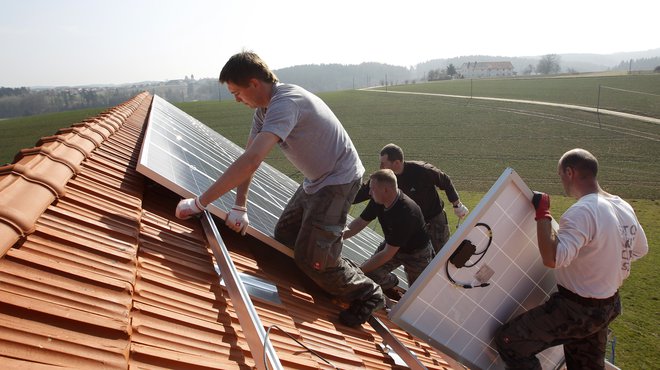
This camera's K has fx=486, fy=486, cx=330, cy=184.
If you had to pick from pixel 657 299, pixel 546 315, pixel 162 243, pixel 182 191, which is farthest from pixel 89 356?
pixel 657 299

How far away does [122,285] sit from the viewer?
2.32 metres

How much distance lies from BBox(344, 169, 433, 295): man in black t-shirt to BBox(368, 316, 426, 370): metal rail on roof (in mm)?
1036

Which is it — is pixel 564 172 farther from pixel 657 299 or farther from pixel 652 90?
pixel 652 90

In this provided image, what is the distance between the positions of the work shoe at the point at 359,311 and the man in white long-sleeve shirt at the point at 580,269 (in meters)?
1.15

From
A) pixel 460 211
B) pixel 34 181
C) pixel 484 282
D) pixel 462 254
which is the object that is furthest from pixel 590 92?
pixel 34 181

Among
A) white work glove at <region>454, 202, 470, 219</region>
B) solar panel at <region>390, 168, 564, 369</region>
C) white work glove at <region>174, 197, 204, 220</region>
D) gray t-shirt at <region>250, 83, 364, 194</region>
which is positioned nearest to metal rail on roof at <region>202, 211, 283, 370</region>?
white work glove at <region>174, 197, 204, 220</region>

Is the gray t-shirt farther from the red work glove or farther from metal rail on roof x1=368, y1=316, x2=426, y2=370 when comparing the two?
the red work glove

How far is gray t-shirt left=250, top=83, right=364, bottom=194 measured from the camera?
11.0ft

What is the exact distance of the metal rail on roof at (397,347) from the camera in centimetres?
351

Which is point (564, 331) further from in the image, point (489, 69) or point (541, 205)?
point (489, 69)

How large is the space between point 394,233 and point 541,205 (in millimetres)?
1617

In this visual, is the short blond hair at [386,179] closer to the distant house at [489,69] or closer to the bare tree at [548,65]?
the distant house at [489,69]

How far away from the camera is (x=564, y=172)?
4074 mm

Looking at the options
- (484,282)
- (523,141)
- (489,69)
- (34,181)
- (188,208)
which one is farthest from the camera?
(489,69)
